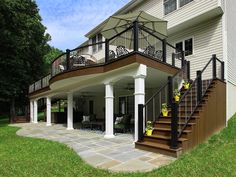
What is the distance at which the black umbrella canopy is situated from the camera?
37.1 ft

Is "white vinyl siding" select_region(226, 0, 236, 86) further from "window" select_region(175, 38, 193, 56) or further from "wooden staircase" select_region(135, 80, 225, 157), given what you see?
"wooden staircase" select_region(135, 80, 225, 157)

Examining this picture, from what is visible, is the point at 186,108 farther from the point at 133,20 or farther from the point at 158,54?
the point at 133,20

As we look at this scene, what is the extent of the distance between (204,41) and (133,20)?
3844 millimetres

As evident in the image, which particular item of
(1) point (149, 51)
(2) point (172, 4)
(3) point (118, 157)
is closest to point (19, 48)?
(2) point (172, 4)

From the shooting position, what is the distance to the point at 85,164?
6.56 m

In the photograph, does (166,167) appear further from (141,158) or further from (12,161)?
(12,161)

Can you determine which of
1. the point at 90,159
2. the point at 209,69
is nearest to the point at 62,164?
the point at 90,159

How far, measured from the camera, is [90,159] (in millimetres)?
7152

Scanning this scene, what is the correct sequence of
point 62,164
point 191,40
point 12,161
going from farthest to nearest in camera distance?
point 191,40
point 12,161
point 62,164

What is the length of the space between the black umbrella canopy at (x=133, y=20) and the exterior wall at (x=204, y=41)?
1.88 meters

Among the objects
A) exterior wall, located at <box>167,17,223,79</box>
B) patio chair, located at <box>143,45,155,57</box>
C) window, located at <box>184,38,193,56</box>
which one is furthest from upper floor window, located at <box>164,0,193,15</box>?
patio chair, located at <box>143,45,155,57</box>

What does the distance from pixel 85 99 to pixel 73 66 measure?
12.5 m

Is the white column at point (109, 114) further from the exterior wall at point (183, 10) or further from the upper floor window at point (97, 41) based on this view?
the upper floor window at point (97, 41)

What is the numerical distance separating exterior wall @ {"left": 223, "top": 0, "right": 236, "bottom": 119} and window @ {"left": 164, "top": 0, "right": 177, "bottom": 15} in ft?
9.20
